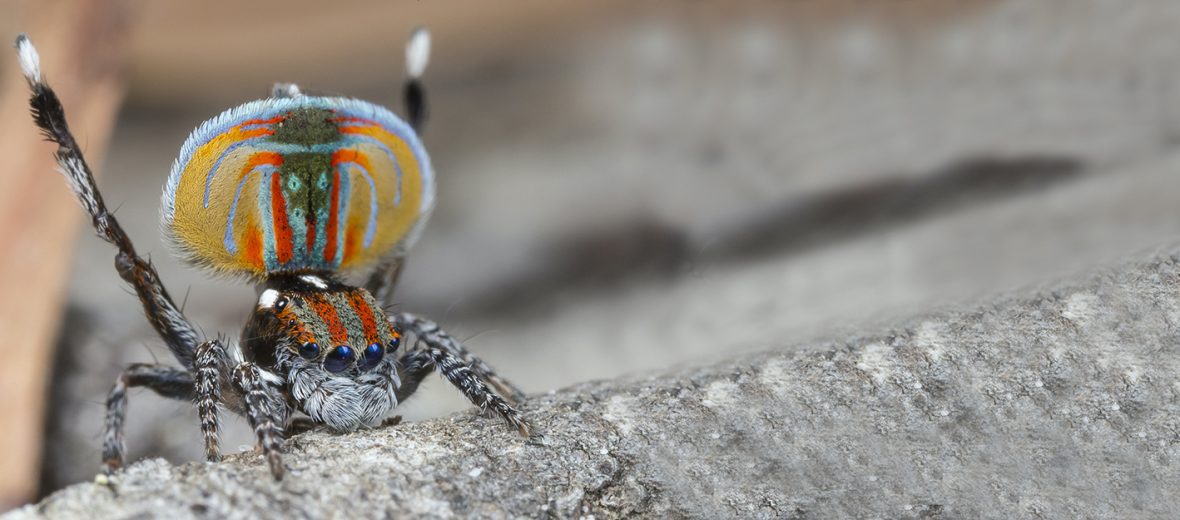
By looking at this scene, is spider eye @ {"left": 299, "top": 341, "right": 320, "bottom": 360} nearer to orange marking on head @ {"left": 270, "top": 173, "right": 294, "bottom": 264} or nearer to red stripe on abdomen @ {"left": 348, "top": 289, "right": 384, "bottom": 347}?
red stripe on abdomen @ {"left": 348, "top": 289, "right": 384, "bottom": 347}

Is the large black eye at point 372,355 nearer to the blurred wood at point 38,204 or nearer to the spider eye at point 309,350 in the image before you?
the spider eye at point 309,350

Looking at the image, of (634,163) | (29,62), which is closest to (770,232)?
(634,163)

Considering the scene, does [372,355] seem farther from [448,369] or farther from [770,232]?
[770,232]

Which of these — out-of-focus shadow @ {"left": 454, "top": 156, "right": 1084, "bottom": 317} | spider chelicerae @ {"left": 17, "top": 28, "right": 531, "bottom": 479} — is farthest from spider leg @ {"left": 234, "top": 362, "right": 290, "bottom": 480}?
out-of-focus shadow @ {"left": 454, "top": 156, "right": 1084, "bottom": 317}

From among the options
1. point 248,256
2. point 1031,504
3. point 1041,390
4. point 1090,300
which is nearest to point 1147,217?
point 1090,300

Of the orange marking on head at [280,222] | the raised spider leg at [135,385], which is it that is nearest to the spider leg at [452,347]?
the orange marking on head at [280,222]
